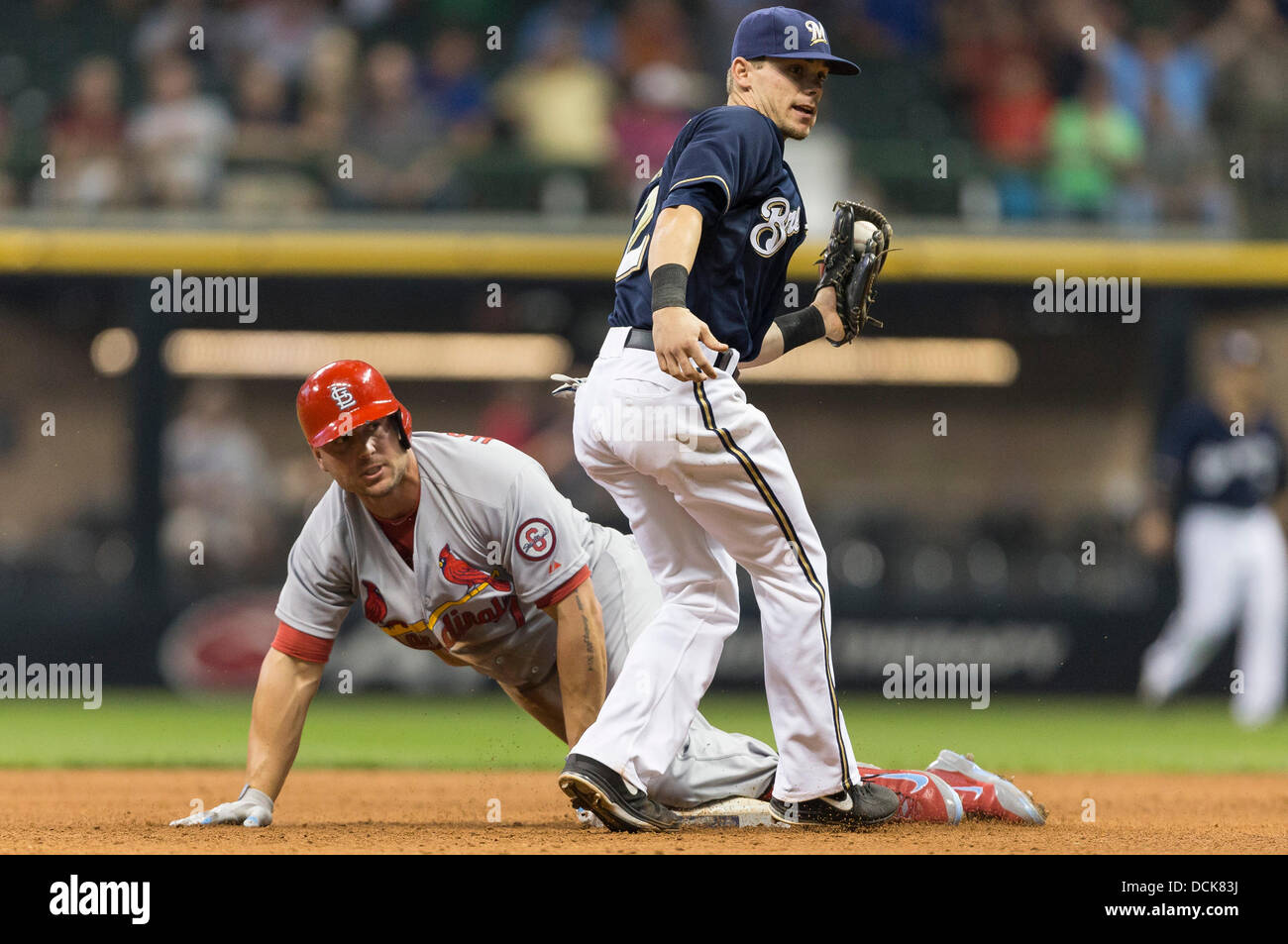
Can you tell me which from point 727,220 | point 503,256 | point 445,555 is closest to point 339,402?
point 445,555

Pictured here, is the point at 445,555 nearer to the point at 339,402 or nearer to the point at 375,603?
the point at 375,603

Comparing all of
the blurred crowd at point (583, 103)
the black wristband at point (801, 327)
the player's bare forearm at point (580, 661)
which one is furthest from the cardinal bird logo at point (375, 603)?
the blurred crowd at point (583, 103)

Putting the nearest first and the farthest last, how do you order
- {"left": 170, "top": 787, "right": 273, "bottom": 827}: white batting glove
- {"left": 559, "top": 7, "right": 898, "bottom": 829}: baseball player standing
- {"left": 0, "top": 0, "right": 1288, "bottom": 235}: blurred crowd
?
{"left": 559, "top": 7, "right": 898, "bottom": 829}: baseball player standing
{"left": 170, "top": 787, "right": 273, "bottom": 827}: white batting glove
{"left": 0, "top": 0, "right": 1288, "bottom": 235}: blurred crowd

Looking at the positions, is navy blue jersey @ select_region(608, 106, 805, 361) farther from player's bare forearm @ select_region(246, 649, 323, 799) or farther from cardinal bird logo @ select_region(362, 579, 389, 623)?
player's bare forearm @ select_region(246, 649, 323, 799)

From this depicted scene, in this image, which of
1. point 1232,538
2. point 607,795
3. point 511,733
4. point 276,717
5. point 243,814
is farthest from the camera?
point 1232,538

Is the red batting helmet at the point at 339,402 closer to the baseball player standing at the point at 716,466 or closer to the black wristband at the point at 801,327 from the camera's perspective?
the baseball player standing at the point at 716,466

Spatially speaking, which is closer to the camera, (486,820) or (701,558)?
(701,558)

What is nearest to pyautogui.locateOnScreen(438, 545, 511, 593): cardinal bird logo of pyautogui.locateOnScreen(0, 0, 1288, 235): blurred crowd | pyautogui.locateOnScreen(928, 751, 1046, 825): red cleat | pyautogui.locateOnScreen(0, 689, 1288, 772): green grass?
pyautogui.locateOnScreen(928, 751, 1046, 825): red cleat
